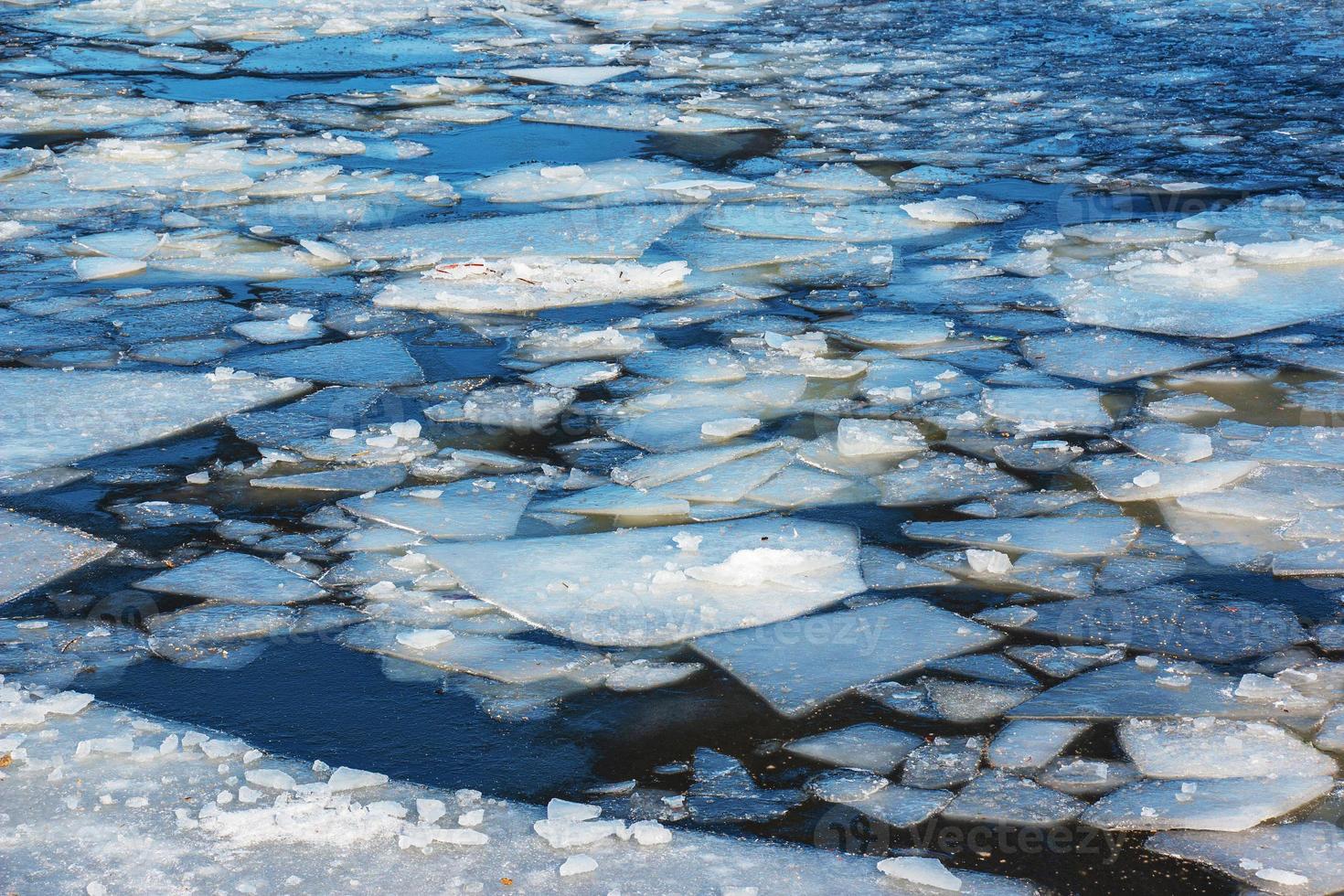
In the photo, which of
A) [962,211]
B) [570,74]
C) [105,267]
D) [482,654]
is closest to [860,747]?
[482,654]

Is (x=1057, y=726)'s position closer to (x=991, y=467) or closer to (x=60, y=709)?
(x=991, y=467)

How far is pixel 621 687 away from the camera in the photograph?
8.37 feet

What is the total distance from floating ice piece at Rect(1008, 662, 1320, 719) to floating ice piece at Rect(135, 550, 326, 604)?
1424 mm

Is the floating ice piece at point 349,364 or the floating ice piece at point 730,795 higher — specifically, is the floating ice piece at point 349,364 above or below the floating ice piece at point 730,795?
above

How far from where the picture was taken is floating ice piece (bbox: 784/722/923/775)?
7.66ft

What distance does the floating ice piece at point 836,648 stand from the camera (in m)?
2.54

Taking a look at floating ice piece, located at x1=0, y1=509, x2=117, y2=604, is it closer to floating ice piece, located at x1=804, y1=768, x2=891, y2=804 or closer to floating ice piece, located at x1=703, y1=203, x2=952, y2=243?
floating ice piece, located at x1=804, y1=768, x2=891, y2=804

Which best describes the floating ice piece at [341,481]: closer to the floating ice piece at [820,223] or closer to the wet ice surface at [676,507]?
the wet ice surface at [676,507]

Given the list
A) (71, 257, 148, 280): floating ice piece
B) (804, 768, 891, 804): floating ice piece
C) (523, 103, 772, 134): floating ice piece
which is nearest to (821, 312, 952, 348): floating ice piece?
(804, 768, 891, 804): floating ice piece

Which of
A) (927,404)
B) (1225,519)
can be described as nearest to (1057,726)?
(1225,519)

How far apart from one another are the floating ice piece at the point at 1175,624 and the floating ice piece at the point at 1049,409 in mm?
833

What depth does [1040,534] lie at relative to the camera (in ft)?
10.0

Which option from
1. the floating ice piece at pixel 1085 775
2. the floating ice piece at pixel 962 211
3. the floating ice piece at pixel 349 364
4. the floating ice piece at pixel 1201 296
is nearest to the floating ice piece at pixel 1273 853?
the floating ice piece at pixel 1085 775

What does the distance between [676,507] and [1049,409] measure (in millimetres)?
1110
